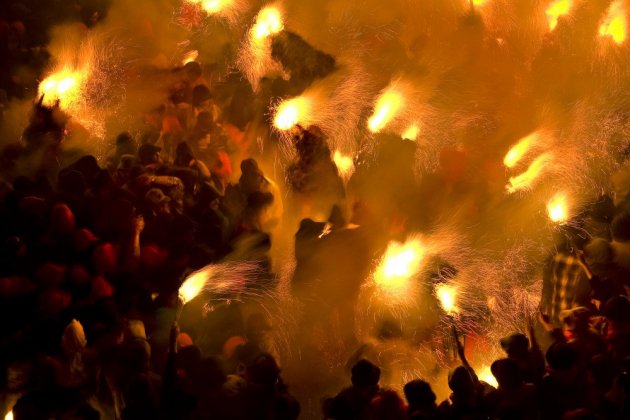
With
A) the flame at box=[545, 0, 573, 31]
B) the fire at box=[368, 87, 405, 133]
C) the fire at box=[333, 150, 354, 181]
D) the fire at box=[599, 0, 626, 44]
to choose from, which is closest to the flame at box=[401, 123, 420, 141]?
the fire at box=[368, 87, 405, 133]

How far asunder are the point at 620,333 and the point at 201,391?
5.89 feet

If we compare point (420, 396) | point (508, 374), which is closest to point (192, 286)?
point (420, 396)

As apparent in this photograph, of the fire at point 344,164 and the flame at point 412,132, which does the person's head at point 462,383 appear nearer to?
the fire at point 344,164

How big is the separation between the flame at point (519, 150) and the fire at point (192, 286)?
92.6 inches

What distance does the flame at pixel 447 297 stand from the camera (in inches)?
122

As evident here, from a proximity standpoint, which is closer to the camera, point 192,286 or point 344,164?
point 192,286

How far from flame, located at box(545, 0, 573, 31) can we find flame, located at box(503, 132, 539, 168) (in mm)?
1221

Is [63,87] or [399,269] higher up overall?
[63,87]

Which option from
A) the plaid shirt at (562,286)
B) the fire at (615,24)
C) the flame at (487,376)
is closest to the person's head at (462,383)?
the flame at (487,376)

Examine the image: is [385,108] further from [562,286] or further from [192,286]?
[192,286]

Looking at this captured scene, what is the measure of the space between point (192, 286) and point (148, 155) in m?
1.20

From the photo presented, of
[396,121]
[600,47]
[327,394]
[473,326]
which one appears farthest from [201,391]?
[600,47]

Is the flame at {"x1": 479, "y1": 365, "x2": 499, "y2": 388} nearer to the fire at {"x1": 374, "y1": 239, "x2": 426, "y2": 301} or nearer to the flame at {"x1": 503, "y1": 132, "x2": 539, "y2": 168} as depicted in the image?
the fire at {"x1": 374, "y1": 239, "x2": 426, "y2": 301}

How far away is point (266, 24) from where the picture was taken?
14.5 feet
